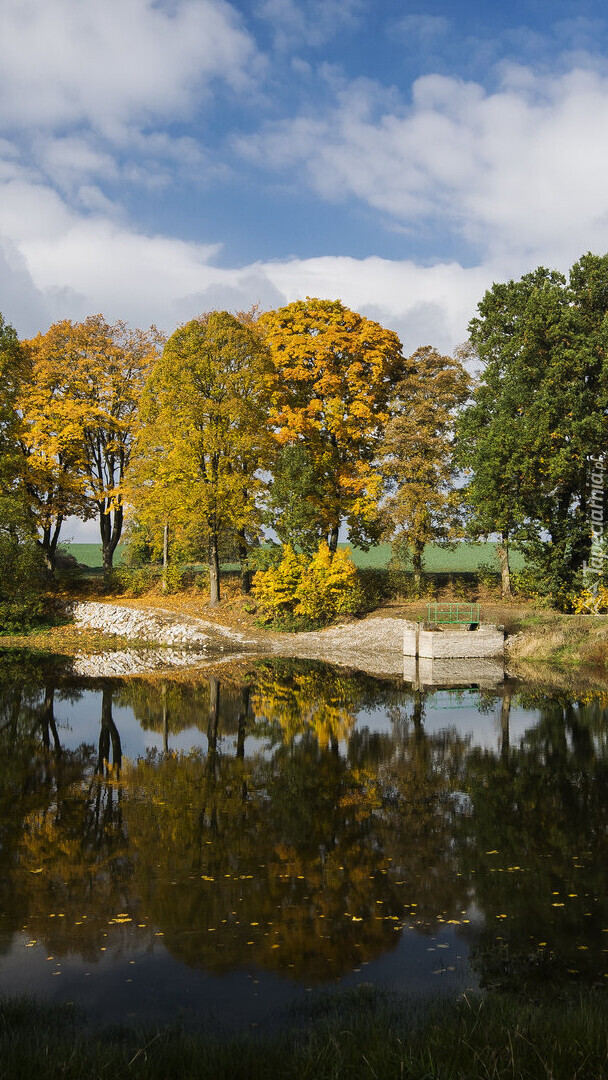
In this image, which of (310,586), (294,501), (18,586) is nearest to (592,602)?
(310,586)

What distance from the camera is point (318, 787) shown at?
45.5 ft

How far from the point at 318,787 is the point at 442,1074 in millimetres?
9041

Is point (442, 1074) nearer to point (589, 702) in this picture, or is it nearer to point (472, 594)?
point (589, 702)

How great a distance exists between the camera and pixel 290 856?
10508 mm

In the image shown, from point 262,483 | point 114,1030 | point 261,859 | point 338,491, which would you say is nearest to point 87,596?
point 262,483

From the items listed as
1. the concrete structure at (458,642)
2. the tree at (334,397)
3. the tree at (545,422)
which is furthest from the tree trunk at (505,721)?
the tree at (334,397)

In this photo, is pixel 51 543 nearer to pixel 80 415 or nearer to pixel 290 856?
pixel 80 415

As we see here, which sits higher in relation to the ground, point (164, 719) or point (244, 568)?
point (244, 568)

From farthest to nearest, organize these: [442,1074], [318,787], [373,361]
Answer: [373,361], [318,787], [442,1074]

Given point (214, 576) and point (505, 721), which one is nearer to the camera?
point (505, 721)

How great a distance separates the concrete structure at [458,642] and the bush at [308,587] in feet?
17.3

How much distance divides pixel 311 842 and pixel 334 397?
32393mm

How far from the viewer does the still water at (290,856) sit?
7398 mm

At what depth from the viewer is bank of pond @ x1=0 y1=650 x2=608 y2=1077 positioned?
720 centimetres
